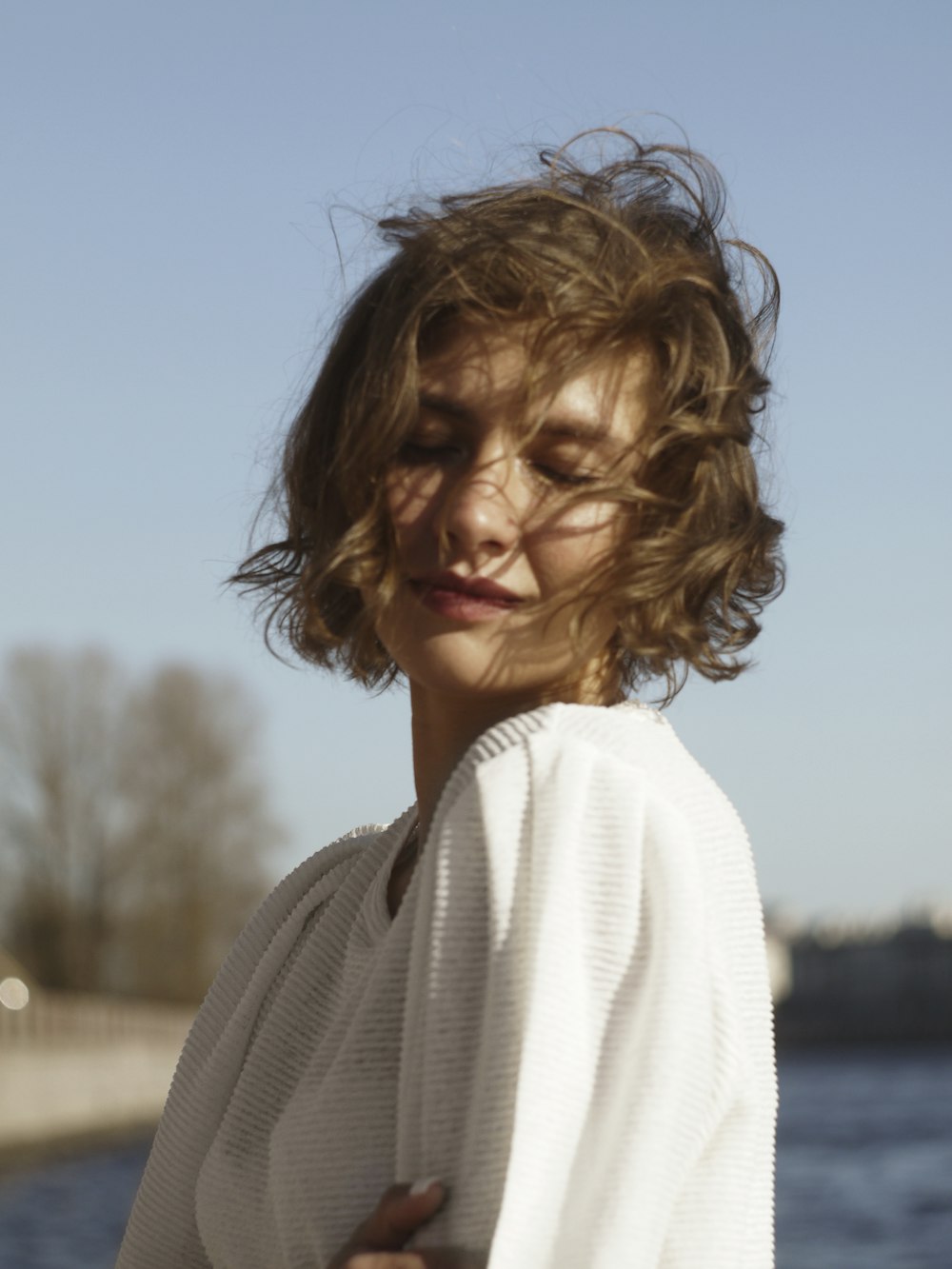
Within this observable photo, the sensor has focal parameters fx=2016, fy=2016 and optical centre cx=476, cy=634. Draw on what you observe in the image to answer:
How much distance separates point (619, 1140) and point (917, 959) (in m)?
79.7

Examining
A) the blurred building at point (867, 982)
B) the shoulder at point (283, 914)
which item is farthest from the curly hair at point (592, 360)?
the blurred building at point (867, 982)

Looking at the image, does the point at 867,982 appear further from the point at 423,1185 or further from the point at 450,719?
the point at 423,1185

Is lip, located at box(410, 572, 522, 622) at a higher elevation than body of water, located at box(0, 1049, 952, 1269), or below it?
higher

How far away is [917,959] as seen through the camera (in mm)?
78000

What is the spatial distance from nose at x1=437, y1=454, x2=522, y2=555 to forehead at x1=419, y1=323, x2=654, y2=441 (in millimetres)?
32

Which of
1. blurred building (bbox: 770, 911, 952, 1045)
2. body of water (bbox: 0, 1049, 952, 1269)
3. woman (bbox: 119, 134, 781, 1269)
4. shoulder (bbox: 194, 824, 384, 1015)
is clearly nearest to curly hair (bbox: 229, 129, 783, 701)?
woman (bbox: 119, 134, 781, 1269)

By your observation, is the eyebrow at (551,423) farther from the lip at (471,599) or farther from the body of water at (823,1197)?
the body of water at (823,1197)

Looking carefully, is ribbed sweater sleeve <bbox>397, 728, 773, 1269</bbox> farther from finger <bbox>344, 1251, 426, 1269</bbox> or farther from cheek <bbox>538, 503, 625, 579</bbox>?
cheek <bbox>538, 503, 625, 579</bbox>

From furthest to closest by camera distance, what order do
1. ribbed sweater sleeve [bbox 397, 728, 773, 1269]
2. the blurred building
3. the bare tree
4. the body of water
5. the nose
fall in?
1. the blurred building
2. the bare tree
3. the body of water
4. the nose
5. ribbed sweater sleeve [bbox 397, 728, 773, 1269]

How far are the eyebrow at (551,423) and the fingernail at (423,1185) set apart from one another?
1.47 feet

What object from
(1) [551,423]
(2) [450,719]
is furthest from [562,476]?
(2) [450,719]

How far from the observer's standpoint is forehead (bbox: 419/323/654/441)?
1.24 metres

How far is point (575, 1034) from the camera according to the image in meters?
1.08

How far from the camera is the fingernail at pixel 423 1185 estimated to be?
1.10 metres
